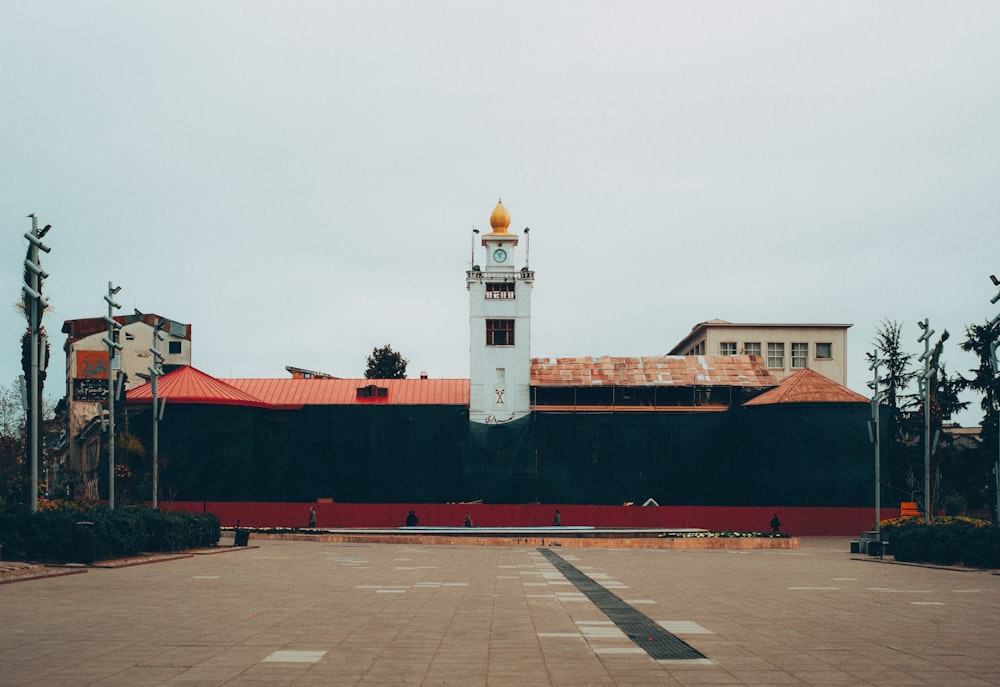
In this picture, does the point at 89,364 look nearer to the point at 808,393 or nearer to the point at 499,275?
the point at 499,275

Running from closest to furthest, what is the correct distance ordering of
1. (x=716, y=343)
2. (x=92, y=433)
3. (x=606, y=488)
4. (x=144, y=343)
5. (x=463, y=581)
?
(x=463, y=581) → (x=606, y=488) → (x=92, y=433) → (x=144, y=343) → (x=716, y=343)

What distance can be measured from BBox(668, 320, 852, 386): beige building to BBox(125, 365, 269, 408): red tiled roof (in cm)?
4705

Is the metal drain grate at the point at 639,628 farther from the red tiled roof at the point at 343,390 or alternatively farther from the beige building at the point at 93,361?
the beige building at the point at 93,361

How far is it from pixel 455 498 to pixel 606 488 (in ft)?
32.2

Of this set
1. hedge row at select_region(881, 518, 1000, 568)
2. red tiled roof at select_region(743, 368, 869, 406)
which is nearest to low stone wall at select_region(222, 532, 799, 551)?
hedge row at select_region(881, 518, 1000, 568)

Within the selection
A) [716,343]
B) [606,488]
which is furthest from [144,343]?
[716,343]

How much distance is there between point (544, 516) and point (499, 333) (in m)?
13.8

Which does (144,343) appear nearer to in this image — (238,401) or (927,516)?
(238,401)

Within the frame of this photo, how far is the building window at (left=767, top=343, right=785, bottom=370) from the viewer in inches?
3996

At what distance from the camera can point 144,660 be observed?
11469mm

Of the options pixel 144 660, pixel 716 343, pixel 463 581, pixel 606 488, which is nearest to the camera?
pixel 144 660

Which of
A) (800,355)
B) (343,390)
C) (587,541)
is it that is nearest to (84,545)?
(587,541)

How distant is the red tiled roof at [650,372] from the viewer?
72.9m

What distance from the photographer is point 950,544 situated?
31.9m
